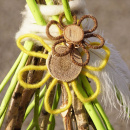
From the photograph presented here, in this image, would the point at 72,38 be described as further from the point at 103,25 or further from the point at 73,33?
the point at 103,25

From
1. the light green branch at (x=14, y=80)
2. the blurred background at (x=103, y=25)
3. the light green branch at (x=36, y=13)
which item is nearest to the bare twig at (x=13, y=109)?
the light green branch at (x=14, y=80)

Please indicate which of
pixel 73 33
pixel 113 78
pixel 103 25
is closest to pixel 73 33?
pixel 73 33

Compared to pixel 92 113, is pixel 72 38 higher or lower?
higher

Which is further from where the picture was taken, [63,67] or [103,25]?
[103,25]

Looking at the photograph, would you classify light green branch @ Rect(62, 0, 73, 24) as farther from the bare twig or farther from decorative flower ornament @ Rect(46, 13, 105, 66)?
the bare twig

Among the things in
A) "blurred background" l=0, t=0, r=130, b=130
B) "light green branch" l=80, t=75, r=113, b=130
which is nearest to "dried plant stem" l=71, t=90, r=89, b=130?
"light green branch" l=80, t=75, r=113, b=130

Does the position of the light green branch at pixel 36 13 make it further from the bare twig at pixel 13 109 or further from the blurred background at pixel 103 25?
the blurred background at pixel 103 25
